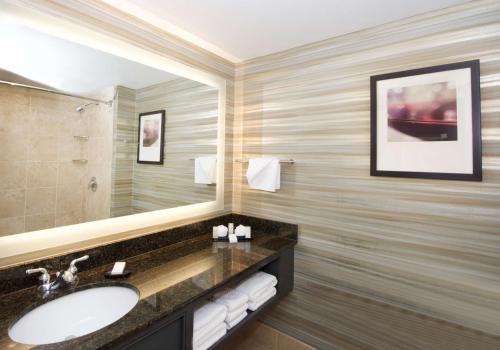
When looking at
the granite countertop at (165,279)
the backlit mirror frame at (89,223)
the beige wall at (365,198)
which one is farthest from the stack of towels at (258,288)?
the backlit mirror frame at (89,223)

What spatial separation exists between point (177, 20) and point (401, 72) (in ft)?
4.58

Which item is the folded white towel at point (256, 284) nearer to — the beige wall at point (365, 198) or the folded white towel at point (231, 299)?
the folded white towel at point (231, 299)

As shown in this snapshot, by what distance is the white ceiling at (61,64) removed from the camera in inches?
44.6

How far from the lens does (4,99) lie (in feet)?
3.70

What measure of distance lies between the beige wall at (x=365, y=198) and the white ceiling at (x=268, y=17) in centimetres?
10

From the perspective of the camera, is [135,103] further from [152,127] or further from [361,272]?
[361,272]

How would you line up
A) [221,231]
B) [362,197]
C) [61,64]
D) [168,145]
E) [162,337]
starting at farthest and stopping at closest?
[221,231] < [168,145] < [362,197] < [61,64] < [162,337]

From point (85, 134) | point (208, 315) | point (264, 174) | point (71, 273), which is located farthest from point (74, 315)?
point (264, 174)

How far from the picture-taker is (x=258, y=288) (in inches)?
63.9

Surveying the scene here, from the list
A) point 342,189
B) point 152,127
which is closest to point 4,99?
point 152,127

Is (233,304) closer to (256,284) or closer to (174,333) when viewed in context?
(256,284)

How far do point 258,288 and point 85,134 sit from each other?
1.34 meters

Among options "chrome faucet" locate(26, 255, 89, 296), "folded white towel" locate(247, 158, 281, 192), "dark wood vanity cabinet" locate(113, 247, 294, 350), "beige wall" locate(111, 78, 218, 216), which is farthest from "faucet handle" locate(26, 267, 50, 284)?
"folded white towel" locate(247, 158, 281, 192)

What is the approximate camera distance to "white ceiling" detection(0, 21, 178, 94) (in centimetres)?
113
